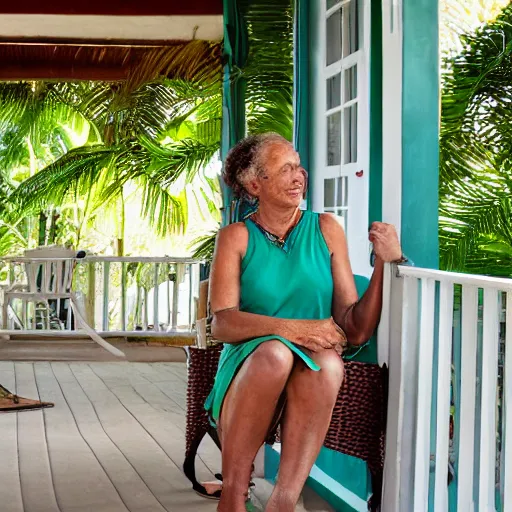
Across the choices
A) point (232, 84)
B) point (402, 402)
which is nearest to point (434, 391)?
point (402, 402)

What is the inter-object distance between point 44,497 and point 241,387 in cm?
121

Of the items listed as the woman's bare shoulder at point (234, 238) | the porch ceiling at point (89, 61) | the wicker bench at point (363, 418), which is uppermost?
the porch ceiling at point (89, 61)

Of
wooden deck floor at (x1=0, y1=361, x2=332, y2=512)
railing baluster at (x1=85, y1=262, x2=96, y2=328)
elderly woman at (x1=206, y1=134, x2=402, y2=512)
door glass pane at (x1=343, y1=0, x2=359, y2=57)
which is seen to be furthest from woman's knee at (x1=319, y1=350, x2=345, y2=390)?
railing baluster at (x1=85, y1=262, x2=96, y2=328)

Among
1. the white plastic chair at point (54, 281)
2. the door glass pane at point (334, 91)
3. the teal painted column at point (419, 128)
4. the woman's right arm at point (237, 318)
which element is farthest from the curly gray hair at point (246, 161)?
the white plastic chair at point (54, 281)

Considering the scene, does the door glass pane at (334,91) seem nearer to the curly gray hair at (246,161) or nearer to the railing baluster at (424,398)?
→ the curly gray hair at (246,161)

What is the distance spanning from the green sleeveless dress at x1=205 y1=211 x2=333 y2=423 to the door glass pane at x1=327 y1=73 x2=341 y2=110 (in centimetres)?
95

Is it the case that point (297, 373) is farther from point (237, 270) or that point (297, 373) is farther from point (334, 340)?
point (237, 270)

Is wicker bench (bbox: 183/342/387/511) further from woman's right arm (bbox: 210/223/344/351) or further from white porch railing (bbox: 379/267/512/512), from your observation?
woman's right arm (bbox: 210/223/344/351)

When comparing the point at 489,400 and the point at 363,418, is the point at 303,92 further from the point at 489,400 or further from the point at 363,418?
the point at 489,400

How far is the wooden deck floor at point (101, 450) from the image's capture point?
363 centimetres

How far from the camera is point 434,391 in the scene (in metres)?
3.20

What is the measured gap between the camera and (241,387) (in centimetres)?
282

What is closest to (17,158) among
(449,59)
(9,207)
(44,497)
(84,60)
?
(9,207)

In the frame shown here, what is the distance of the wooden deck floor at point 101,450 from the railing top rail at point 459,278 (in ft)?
3.53
